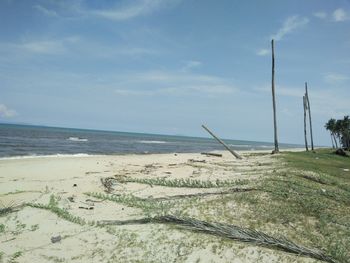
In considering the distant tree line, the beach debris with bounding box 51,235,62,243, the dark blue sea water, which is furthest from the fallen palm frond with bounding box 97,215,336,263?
the distant tree line

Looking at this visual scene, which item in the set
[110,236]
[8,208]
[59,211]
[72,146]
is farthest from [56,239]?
[72,146]

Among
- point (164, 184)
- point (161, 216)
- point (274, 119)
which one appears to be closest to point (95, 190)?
point (164, 184)

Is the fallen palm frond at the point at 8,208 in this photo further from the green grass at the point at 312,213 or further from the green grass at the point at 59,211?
the green grass at the point at 312,213

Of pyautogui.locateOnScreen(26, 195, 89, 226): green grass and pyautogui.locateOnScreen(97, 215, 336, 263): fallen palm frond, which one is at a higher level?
pyautogui.locateOnScreen(26, 195, 89, 226): green grass

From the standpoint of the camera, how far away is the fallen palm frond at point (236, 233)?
648 centimetres

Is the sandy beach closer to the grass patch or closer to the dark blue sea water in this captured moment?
the grass patch

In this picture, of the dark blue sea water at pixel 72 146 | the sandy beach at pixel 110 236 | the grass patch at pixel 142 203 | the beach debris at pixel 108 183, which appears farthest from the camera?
the dark blue sea water at pixel 72 146

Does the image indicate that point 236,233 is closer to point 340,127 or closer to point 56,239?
point 56,239

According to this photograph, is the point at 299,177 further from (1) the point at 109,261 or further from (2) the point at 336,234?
(1) the point at 109,261

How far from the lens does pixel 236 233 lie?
716cm

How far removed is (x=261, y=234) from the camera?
7.02 metres

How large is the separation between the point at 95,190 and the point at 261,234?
6.31m

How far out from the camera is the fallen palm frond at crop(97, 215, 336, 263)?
648 cm

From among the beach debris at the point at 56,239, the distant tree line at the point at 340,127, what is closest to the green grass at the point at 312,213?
the beach debris at the point at 56,239
